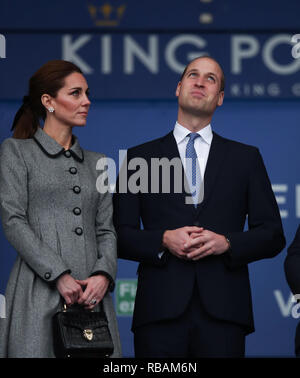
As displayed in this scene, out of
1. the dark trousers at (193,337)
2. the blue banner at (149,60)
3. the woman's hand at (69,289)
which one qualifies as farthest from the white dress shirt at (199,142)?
the blue banner at (149,60)

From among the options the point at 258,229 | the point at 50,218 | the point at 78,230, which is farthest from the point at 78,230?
the point at 258,229

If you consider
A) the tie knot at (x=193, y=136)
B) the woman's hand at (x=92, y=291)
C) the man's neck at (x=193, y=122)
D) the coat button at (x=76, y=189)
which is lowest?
the woman's hand at (x=92, y=291)

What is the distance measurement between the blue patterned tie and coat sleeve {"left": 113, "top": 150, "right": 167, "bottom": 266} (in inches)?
9.7

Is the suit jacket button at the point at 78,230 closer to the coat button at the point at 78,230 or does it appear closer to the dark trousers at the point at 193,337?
the coat button at the point at 78,230

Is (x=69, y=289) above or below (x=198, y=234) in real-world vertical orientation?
below

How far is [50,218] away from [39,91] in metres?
0.62

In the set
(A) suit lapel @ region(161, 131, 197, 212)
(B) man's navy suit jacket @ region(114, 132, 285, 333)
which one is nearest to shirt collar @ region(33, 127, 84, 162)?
(B) man's navy suit jacket @ region(114, 132, 285, 333)

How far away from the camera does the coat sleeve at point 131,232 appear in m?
3.88

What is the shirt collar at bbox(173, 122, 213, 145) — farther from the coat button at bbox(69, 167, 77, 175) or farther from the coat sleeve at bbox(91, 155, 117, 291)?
the coat button at bbox(69, 167, 77, 175)

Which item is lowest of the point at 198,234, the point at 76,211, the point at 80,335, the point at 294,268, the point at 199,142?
the point at 80,335

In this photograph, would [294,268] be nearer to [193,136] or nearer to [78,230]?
[193,136]

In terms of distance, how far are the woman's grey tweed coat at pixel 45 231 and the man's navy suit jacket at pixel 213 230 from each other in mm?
132

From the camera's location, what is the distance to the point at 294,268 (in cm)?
381
